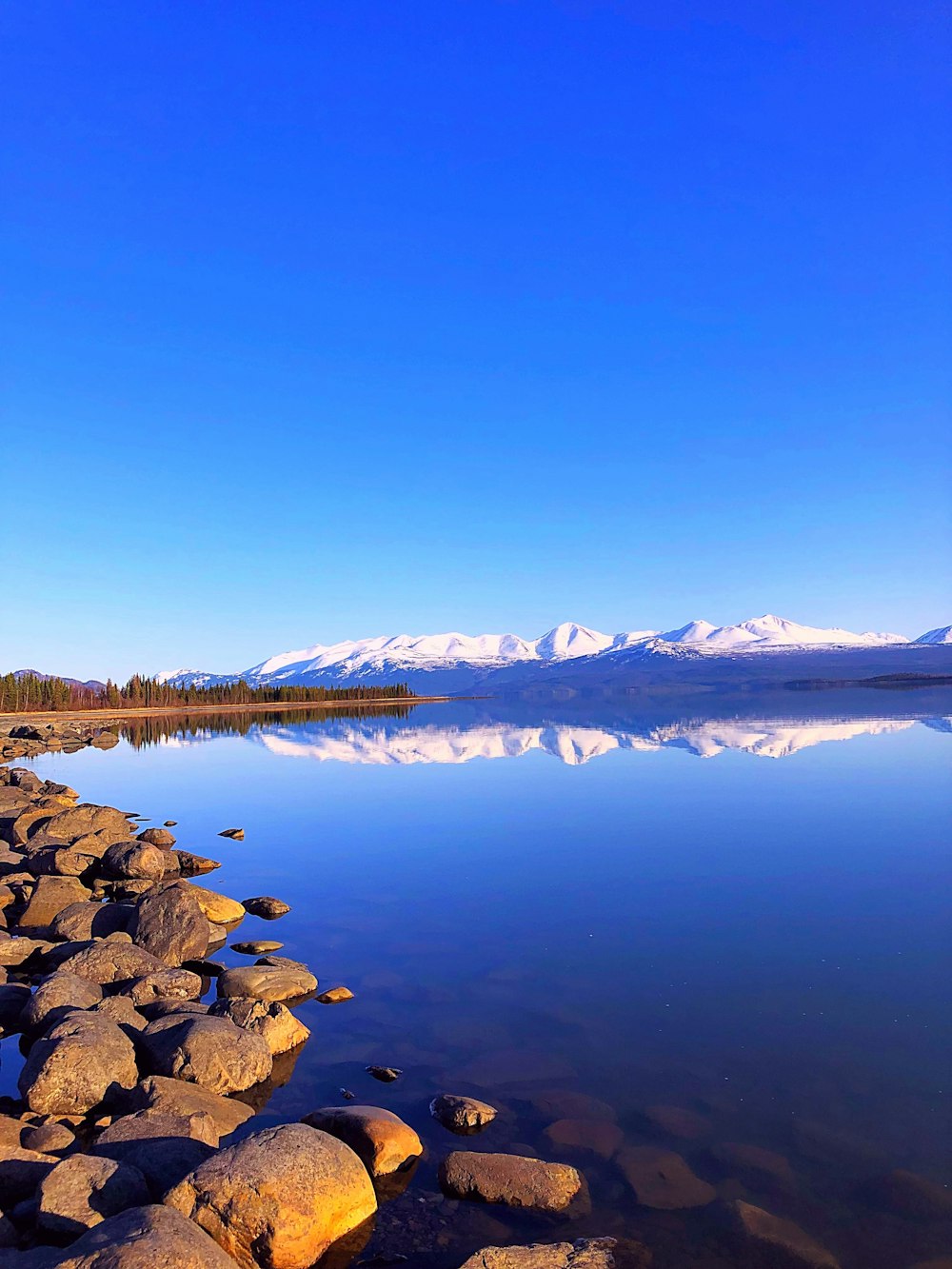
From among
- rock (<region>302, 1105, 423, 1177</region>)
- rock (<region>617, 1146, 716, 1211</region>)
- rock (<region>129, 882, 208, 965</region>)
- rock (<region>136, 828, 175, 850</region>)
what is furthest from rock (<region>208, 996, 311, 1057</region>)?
rock (<region>136, 828, 175, 850</region>)

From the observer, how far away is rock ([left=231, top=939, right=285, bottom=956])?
578 inches

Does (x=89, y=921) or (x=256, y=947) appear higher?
(x=89, y=921)

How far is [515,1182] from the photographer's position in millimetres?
7586

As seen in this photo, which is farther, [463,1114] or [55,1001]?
[55,1001]

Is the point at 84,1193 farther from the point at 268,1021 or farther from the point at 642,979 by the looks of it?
the point at 642,979

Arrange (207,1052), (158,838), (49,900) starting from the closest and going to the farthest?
(207,1052) → (49,900) → (158,838)

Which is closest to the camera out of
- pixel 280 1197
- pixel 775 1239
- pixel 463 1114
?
pixel 280 1197

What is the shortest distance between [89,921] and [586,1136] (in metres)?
10.6

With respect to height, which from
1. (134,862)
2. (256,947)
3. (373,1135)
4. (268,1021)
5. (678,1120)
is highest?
(134,862)

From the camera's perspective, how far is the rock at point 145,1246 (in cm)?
534

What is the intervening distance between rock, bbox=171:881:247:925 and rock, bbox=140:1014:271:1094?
20.3 ft

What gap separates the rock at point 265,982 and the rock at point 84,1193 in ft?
17.1

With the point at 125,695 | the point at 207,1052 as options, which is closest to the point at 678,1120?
the point at 207,1052

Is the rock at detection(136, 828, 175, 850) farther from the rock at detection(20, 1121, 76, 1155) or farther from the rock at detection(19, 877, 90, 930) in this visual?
the rock at detection(20, 1121, 76, 1155)
